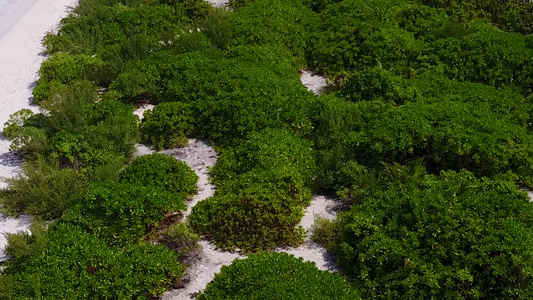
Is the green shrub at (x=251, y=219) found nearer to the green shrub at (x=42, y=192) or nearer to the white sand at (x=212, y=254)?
the white sand at (x=212, y=254)

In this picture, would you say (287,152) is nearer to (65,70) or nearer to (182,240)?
(182,240)

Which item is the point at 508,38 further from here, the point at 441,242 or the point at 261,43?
the point at 441,242

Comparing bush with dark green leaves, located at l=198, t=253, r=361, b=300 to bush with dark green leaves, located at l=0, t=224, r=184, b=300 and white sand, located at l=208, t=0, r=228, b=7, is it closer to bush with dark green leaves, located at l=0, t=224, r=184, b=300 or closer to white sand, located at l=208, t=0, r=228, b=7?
bush with dark green leaves, located at l=0, t=224, r=184, b=300

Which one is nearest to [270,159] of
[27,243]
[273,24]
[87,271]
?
[87,271]

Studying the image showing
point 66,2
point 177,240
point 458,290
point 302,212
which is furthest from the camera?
point 66,2

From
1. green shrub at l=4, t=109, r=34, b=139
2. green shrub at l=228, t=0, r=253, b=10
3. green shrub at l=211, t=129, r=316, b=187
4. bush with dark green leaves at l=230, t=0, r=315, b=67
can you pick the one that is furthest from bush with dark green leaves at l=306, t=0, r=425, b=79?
green shrub at l=4, t=109, r=34, b=139

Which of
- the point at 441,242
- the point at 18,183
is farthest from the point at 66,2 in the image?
the point at 441,242
